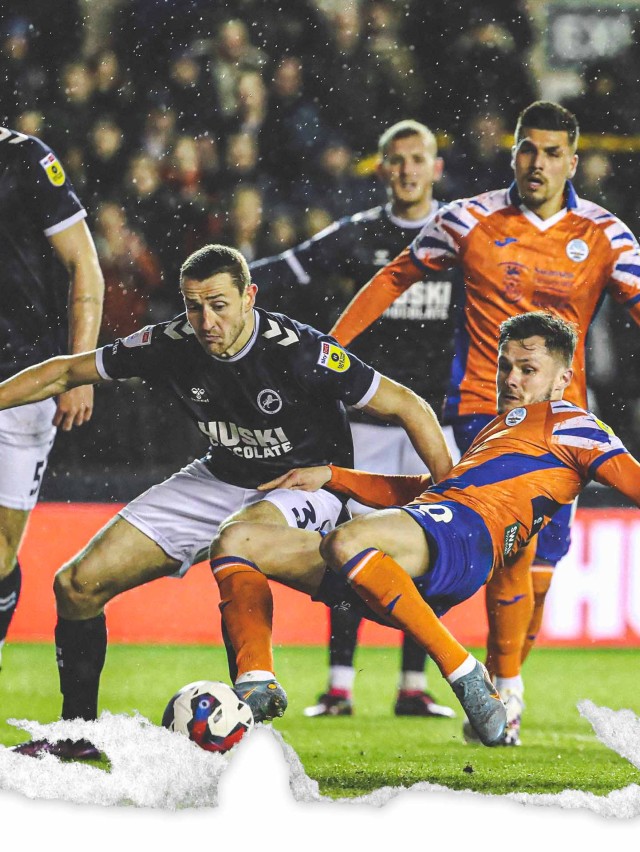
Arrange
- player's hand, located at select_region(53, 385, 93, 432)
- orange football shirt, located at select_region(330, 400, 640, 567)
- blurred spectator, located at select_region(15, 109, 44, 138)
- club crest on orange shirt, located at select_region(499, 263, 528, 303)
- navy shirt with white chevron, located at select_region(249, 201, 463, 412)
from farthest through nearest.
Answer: blurred spectator, located at select_region(15, 109, 44, 138) < navy shirt with white chevron, located at select_region(249, 201, 463, 412) < club crest on orange shirt, located at select_region(499, 263, 528, 303) < player's hand, located at select_region(53, 385, 93, 432) < orange football shirt, located at select_region(330, 400, 640, 567)

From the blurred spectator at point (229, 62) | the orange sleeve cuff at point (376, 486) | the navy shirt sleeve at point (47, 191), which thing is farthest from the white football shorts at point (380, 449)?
the blurred spectator at point (229, 62)

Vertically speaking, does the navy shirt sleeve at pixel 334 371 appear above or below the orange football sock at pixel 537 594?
above

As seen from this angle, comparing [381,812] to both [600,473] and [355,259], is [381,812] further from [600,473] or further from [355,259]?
[355,259]

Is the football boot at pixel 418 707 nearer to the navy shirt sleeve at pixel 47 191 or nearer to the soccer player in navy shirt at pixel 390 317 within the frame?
the soccer player in navy shirt at pixel 390 317

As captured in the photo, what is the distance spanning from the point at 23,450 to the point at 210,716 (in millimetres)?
1073

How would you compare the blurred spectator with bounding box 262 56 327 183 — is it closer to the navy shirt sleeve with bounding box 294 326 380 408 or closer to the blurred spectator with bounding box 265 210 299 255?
the blurred spectator with bounding box 265 210 299 255

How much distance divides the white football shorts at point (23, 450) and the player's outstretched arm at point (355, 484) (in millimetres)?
663

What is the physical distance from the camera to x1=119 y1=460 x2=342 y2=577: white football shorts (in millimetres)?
2816

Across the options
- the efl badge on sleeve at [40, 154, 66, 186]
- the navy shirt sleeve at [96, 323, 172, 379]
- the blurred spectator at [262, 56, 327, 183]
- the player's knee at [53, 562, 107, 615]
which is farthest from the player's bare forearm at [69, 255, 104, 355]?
the blurred spectator at [262, 56, 327, 183]

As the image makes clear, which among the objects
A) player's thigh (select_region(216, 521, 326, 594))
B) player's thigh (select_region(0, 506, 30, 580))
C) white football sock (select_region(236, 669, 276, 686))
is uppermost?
player's thigh (select_region(216, 521, 326, 594))

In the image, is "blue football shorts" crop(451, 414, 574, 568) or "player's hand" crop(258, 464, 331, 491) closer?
"player's hand" crop(258, 464, 331, 491)

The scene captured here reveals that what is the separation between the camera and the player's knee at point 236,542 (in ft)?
8.76

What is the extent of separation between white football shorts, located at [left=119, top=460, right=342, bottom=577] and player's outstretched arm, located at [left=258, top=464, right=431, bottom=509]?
0.08 feet

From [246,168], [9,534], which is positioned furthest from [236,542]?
[246,168]
